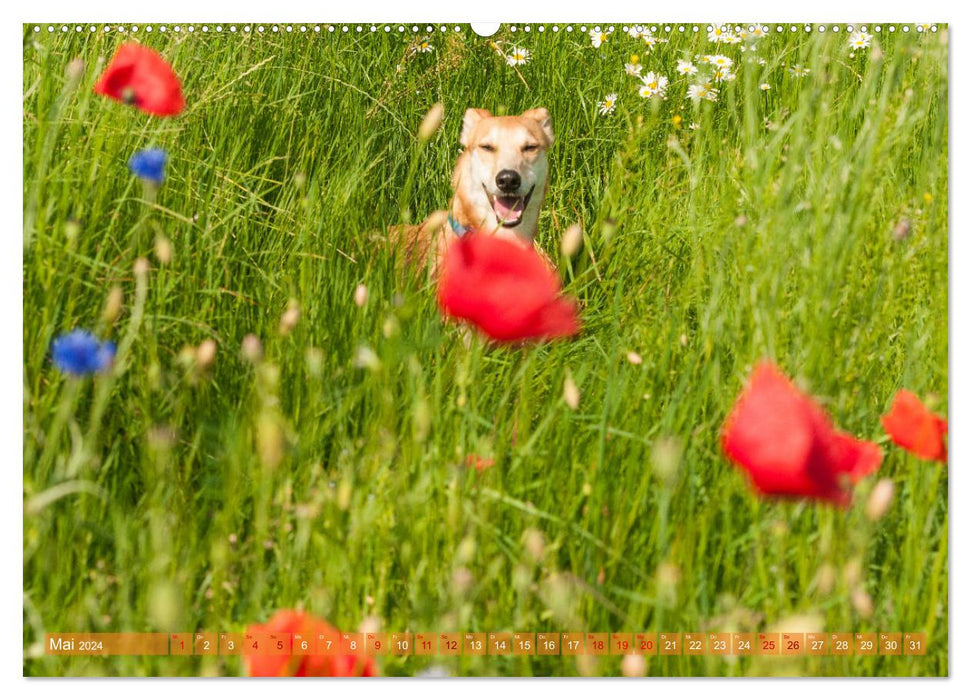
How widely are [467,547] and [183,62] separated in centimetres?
99

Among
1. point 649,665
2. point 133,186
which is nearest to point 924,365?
point 649,665

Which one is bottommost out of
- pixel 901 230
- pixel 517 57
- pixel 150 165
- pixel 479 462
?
pixel 479 462

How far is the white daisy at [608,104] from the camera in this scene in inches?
74.4

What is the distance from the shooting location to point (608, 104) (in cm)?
191

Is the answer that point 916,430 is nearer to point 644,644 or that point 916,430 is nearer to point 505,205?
point 644,644

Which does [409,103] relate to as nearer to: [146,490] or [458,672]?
[146,490]

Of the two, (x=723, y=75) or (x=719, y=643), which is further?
(x=723, y=75)

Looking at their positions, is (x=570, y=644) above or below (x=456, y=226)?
below

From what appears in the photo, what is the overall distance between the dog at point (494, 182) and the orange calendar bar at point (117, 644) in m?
0.64

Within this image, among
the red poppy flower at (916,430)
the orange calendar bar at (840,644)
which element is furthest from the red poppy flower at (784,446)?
the orange calendar bar at (840,644)

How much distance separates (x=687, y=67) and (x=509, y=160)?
734 mm

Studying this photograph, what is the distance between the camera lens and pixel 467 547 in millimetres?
1151

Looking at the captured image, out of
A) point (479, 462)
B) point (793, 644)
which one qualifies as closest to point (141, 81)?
point (479, 462)

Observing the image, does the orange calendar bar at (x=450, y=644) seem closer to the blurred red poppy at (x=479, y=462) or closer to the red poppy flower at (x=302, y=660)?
the red poppy flower at (x=302, y=660)
